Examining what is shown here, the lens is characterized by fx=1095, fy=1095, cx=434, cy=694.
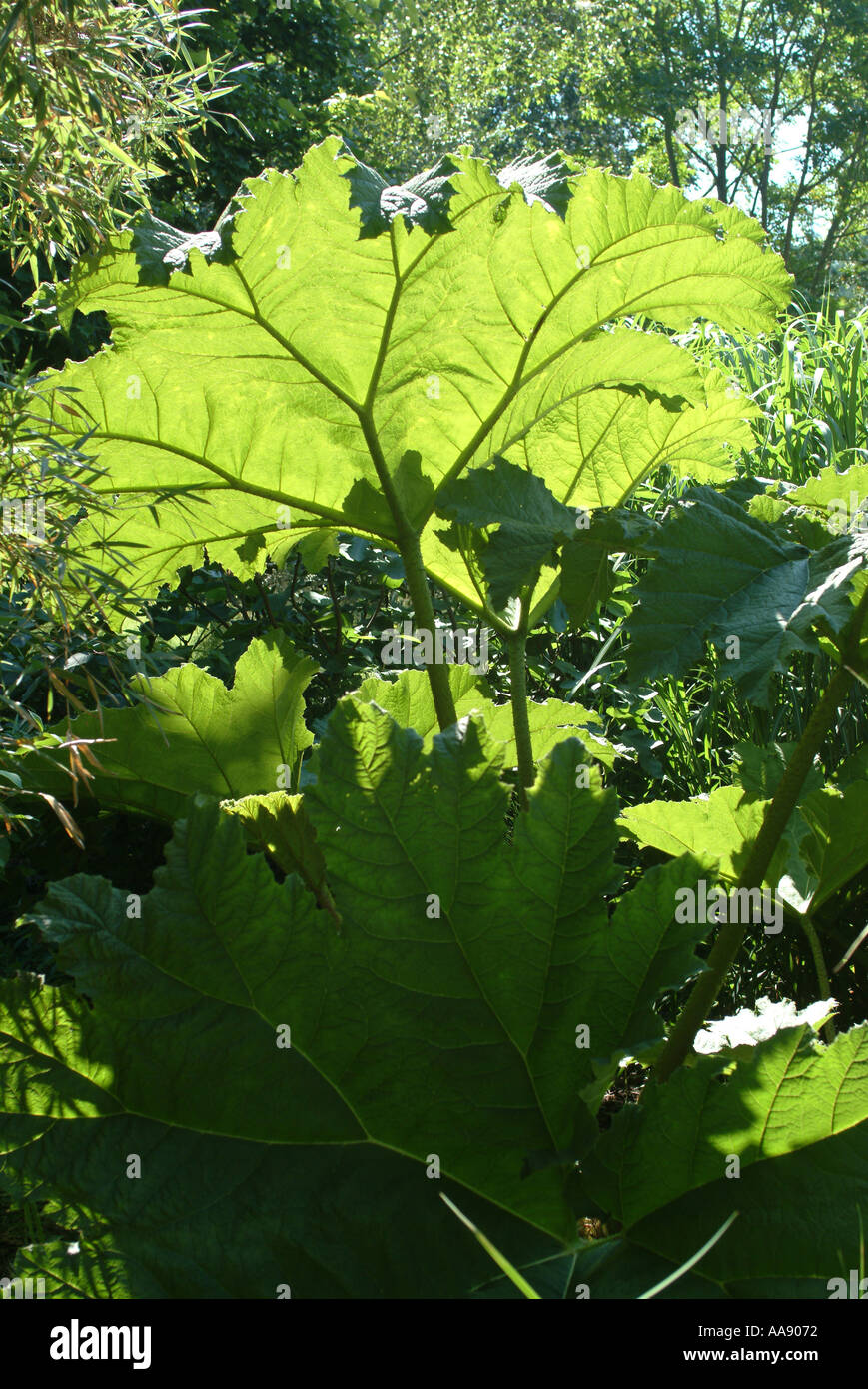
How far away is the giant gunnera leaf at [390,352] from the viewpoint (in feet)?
4.86

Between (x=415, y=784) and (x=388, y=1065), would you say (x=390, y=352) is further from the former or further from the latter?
(x=388, y=1065)

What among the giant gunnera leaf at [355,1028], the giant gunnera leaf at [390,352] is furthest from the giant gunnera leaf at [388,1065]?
the giant gunnera leaf at [390,352]

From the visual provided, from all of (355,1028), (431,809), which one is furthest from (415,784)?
(355,1028)

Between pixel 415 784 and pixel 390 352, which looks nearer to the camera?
pixel 415 784

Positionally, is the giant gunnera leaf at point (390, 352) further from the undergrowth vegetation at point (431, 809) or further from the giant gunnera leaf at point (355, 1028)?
the giant gunnera leaf at point (355, 1028)

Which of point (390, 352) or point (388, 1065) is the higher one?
point (390, 352)

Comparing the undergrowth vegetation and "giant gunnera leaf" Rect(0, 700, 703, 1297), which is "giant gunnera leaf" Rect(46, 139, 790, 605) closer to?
the undergrowth vegetation

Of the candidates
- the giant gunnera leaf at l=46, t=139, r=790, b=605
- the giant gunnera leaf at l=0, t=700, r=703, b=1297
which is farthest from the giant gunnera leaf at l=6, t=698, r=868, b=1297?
the giant gunnera leaf at l=46, t=139, r=790, b=605

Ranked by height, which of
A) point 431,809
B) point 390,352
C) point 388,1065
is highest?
point 390,352

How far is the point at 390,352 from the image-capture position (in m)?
1.67
